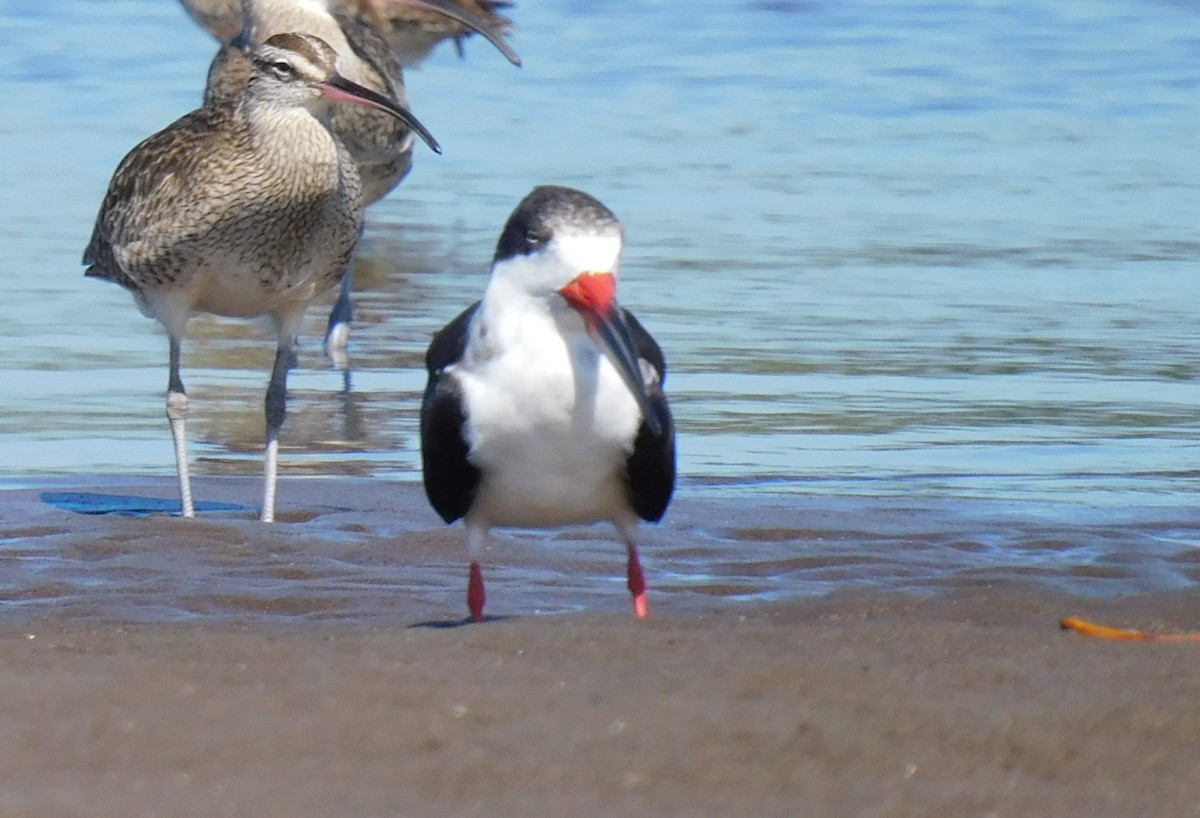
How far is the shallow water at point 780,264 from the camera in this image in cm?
819

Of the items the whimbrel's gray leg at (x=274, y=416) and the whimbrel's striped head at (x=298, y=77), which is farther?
the whimbrel's striped head at (x=298, y=77)

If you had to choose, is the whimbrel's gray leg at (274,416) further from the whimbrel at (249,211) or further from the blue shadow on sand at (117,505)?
the blue shadow on sand at (117,505)

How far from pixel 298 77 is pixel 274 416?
1.18 metres

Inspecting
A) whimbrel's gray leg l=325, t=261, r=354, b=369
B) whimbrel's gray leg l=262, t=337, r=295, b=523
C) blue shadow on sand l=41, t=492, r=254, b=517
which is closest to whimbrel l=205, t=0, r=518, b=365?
whimbrel's gray leg l=325, t=261, r=354, b=369

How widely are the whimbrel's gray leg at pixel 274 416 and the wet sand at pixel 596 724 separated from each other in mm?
2719

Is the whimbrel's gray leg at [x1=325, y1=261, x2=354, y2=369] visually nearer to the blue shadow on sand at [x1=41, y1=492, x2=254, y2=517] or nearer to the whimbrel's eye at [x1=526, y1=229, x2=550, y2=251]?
the blue shadow on sand at [x1=41, y1=492, x2=254, y2=517]

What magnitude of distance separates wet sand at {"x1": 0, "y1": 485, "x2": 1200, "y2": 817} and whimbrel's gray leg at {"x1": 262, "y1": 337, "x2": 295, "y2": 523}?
8.92 feet

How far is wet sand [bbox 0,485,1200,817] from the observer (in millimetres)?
3463

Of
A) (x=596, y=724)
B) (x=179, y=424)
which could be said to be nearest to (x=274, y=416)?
(x=179, y=424)

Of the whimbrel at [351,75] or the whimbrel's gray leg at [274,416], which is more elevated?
the whimbrel at [351,75]

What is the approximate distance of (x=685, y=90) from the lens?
1698 cm

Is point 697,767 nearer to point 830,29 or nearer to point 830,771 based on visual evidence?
point 830,771

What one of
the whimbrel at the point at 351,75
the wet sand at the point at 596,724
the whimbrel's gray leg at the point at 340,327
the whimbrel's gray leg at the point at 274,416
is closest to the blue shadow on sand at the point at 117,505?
the whimbrel's gray leg at the point at 274,416

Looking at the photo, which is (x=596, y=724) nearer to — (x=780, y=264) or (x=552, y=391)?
(x=552, y=391)
